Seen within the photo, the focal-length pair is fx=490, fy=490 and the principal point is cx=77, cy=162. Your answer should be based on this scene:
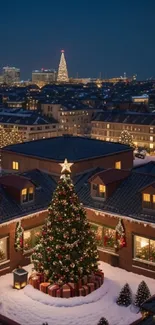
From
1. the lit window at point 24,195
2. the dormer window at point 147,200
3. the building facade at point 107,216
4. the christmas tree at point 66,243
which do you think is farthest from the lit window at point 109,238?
the lit window at point 24,195

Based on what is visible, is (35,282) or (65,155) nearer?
(35,282)

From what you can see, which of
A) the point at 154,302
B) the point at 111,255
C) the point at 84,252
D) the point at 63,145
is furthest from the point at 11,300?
the point at 63,145

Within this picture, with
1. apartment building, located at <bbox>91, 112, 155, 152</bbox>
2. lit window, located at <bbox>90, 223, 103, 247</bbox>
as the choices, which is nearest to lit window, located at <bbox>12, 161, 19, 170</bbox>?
lit window, located at <bbox>90, 223, 103, 247</bbox>

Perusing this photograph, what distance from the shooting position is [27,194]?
1156 inches

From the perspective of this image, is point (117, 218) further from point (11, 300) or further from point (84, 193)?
point (11, 300)

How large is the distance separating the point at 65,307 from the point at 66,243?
3.06 m

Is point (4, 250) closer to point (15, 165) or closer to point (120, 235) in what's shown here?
point (120, 235)

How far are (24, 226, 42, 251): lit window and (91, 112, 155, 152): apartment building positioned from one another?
200ft

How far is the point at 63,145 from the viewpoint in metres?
40.9

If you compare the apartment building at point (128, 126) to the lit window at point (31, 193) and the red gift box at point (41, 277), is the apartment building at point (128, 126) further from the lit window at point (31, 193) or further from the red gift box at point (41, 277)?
the red gift box at point (41, 277)

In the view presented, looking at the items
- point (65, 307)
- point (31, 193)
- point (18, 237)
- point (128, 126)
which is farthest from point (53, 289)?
point (128, 126)

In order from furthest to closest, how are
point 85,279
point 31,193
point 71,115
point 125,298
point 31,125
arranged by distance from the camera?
point 71,115, point 31,125, point 31,193, point 85,279, point 125,298

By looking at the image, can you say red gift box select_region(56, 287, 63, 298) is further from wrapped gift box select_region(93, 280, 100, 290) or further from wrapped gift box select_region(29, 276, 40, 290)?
wrapped gift box select_region(93, 280, 100, 290)

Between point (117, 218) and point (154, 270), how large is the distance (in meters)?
3.54
